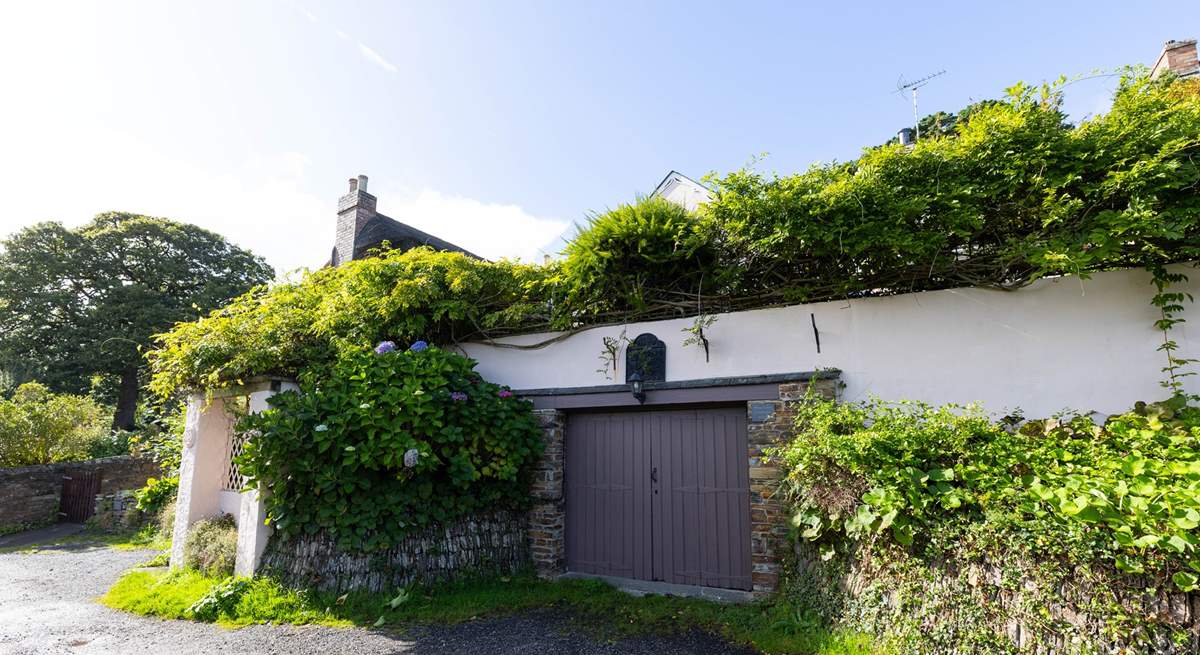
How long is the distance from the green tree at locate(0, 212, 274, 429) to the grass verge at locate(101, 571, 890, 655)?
699 inches

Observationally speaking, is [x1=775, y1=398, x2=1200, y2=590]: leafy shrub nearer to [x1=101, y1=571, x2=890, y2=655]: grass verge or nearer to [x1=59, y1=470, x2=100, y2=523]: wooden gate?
[x1=101, y1=571, x2=890, y2=655]: grass verge

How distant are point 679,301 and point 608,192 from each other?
1266 mm

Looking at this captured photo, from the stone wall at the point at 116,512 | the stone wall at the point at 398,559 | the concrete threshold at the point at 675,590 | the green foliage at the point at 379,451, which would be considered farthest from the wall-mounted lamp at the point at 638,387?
the stone wall at the point at 116,512

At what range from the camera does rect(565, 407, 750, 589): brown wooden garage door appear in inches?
206

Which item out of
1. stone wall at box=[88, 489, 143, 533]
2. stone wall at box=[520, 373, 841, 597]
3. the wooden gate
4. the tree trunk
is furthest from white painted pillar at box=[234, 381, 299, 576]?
the tree trunk

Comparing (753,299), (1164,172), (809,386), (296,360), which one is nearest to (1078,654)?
(809,386)

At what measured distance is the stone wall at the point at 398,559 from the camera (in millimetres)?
5070

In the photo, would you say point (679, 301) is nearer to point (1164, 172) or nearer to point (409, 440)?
point (409, 440)

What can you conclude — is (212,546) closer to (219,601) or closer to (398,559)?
(219,601)

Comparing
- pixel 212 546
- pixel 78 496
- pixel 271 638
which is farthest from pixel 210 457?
pixel 78 496

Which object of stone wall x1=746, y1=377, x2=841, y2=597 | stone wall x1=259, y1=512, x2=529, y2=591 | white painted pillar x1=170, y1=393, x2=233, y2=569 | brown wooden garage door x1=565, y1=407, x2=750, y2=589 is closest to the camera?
stone wall x1=746, y1=377, x2=841, y2=597

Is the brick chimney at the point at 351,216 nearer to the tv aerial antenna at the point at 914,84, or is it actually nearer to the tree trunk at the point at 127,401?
the tv aerial antenna at the point at 914,84

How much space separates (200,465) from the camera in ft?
22.2

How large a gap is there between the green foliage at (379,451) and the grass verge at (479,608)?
54 centimetres
